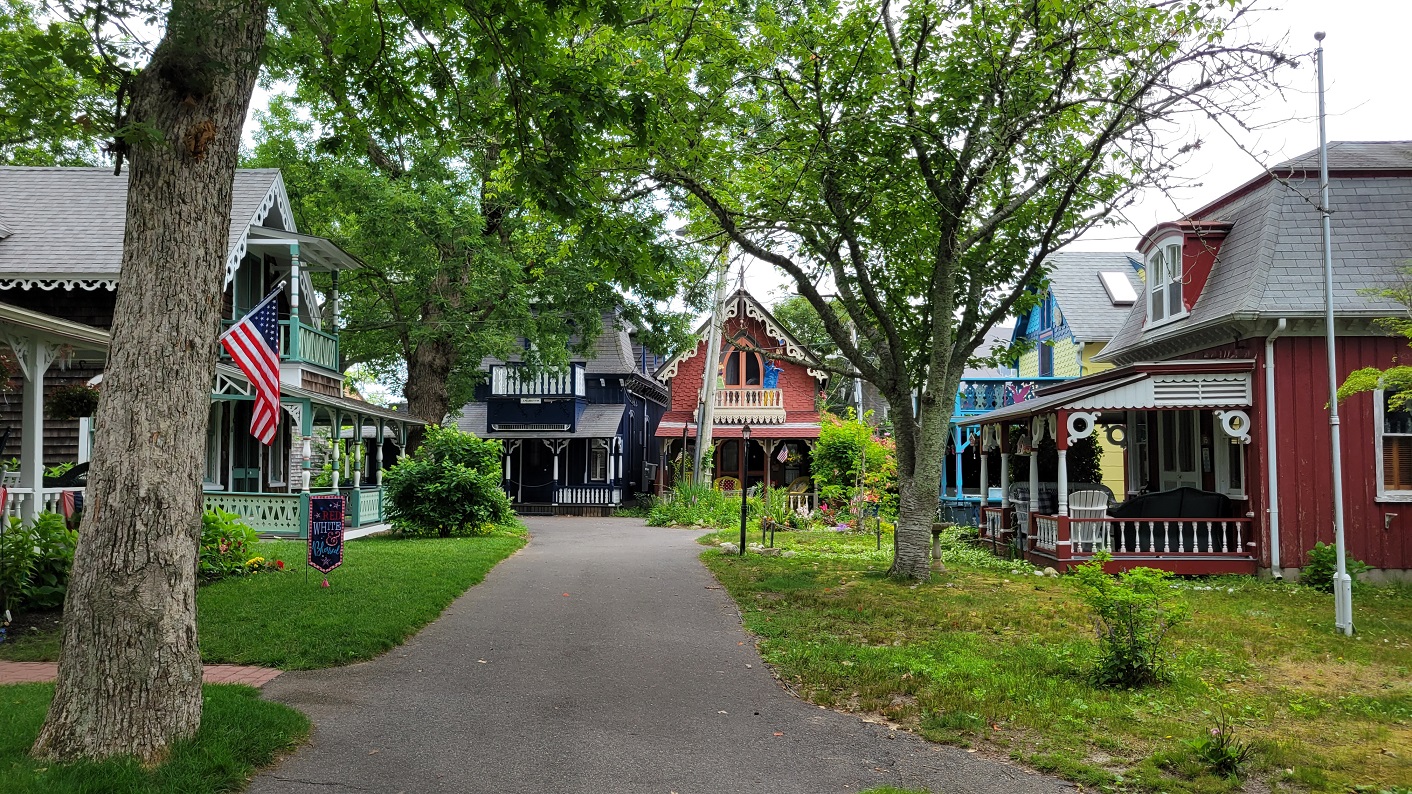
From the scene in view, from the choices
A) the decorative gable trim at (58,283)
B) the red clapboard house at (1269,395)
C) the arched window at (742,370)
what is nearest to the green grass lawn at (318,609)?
the decorative gable trim at (58,283)

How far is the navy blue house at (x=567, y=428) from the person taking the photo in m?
34.4

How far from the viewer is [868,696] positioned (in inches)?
291

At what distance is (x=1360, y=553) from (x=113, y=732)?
15.8m

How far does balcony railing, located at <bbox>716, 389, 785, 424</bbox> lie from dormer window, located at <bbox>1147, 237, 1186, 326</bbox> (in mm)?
17605

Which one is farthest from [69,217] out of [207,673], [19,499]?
[207,673]

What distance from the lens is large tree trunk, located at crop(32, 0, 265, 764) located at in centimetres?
515

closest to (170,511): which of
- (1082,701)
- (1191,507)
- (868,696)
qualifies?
(868,696)

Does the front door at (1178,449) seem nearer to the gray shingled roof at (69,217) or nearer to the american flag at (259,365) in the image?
the american flag at (259,365)

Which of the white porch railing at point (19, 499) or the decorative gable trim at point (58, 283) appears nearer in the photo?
the white porch railing at point (19, 499)

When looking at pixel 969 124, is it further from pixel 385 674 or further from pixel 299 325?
pixel 299 325

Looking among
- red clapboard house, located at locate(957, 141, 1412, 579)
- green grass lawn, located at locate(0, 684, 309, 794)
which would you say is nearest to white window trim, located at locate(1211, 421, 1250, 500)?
red clapboard house, located at locate(957, 141, 1412, 579)

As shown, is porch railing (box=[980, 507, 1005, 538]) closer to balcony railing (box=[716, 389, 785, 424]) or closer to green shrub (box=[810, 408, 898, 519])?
green shrub (box=[810, 408, 898, 519])

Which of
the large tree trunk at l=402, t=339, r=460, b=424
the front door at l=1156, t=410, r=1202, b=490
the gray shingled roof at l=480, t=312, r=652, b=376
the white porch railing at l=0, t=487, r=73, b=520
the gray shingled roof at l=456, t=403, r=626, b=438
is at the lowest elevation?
the white porch railing at l=0, t=487, r=73, b=520

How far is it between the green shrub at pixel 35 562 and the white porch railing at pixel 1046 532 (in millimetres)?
13543
